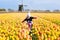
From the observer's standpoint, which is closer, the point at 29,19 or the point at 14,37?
the point at 14,37

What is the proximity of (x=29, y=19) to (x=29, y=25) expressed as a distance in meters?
0.33

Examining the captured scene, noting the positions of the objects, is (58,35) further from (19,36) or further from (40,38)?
(19,36)

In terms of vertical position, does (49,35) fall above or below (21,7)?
above

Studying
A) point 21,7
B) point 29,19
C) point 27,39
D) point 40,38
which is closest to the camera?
point 27,39

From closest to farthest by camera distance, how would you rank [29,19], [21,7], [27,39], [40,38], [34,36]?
[27,39], [40,38], [34,36], [29,19], [21,7]

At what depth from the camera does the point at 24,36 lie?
11891 mm

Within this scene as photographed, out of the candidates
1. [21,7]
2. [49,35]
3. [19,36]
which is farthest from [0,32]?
[21,7]

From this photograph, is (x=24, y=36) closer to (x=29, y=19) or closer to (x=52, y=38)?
(x=52, y=38)

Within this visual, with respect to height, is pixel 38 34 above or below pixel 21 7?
above

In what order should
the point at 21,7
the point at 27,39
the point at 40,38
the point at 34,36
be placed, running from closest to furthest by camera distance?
the point at 27,39 → the point at 40,38 → the point at 34,36 → the point at 21,7

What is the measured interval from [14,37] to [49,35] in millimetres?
2352

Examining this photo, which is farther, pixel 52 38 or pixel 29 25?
pixel 29 25

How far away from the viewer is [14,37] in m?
11.7

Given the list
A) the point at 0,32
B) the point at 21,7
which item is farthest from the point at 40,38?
the point at 21,7
